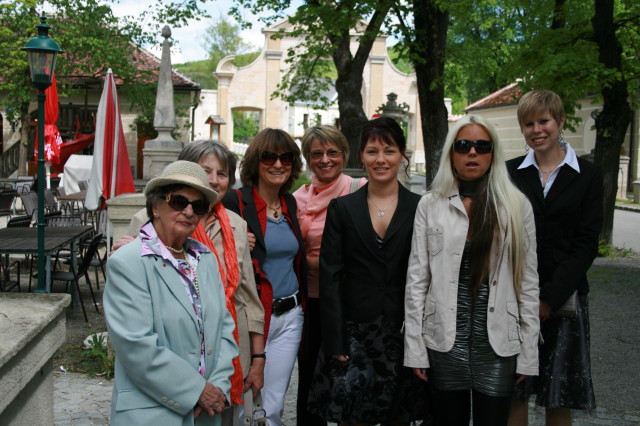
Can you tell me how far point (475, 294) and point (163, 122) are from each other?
409 inches

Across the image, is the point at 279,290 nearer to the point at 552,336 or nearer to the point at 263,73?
the point at 552,336

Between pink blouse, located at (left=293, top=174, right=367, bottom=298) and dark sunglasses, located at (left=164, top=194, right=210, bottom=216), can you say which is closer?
dark sunglasses, located at (left=164, top=194, right=210, bottom=216)

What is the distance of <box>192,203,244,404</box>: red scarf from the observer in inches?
104

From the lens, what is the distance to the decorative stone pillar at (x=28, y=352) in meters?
2.22

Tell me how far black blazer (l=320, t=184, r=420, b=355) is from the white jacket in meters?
0.11

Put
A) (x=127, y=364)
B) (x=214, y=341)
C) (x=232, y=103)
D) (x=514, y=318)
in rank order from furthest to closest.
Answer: (x=232, y=103) → (x=514, y=318) → (x=214, y=341) → (x=127, y=364)

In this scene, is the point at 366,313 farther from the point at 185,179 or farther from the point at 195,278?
the point at 185,179

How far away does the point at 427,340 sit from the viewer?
110 inches

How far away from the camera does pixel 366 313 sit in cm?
293

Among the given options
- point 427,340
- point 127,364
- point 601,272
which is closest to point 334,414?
point 427,340

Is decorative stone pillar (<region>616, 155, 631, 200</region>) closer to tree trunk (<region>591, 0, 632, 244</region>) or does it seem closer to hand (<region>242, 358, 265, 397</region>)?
tree trunk (<region>591, 0, 632, 244</region>)

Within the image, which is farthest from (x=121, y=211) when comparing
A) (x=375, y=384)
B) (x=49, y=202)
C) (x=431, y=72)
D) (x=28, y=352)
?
(x=49, y=202)

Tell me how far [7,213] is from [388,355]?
496 inches

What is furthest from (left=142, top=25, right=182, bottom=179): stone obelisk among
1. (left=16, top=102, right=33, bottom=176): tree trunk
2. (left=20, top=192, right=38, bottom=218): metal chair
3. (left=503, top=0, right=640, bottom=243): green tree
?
(left=16, top=102, right=33, bottom=176): tree trunk
